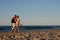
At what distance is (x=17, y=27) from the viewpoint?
27.0m

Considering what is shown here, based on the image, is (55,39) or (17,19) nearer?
(55,39)

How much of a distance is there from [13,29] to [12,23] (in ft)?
2.04

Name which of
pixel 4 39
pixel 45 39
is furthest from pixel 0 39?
pixel 45 39

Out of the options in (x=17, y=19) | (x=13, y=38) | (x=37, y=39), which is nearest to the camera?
(x=37, y=39)

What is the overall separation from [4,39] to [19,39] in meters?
0.97

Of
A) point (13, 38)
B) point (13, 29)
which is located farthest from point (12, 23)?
point (13, 38)

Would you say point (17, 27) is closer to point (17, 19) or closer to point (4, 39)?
point (17, 19)

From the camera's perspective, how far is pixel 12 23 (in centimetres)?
2670

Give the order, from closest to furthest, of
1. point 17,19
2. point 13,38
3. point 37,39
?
point 37,39, point 13,38, point 17,19

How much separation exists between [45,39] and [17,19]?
10.1 metres

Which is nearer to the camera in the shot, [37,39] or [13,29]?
[37,39]

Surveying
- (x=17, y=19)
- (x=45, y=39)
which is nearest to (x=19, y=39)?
(x=45, y=39)

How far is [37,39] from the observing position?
16.4 metres

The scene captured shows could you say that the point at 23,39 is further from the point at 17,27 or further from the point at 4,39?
the point at 17,27
